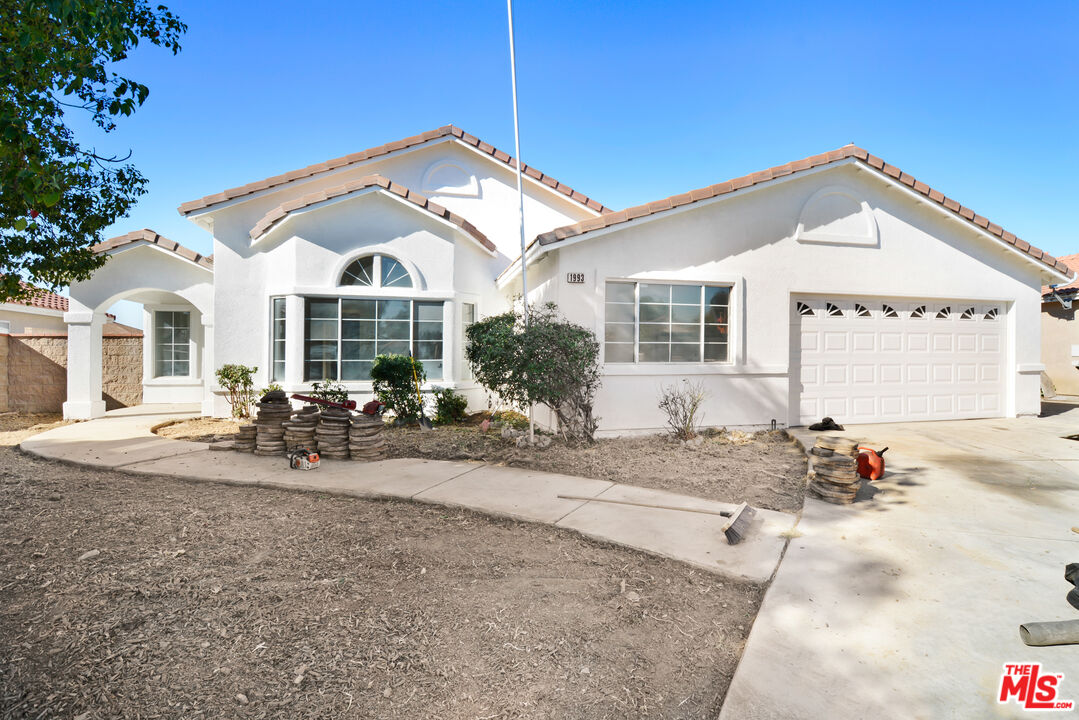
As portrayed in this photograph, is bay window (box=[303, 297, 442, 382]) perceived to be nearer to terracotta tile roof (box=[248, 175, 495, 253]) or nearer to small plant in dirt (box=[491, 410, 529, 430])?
small plant in dirt (box=[491, 410, 529, 430])

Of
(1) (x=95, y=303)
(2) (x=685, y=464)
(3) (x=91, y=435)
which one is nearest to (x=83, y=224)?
(3) (x=91, y=435)

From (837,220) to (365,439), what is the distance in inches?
343

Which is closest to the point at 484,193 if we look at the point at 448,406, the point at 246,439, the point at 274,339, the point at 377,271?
the point at 377,271

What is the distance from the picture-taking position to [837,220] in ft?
31.7

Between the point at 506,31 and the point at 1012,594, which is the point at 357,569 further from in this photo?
the point at 506,31

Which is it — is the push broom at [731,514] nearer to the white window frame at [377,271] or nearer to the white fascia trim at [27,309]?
the white window frame at [377,271]

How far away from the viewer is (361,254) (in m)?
10.4

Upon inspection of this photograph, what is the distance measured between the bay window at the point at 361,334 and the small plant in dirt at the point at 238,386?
4.56 feet

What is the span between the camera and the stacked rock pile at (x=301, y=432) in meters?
7.36

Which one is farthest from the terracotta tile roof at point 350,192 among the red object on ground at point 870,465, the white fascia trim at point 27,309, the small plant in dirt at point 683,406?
the white fascia trim at point 27,309

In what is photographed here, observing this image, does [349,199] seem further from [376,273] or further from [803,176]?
[803,176]

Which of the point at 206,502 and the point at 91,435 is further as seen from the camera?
the point at 91,435

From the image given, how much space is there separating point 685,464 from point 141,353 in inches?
529

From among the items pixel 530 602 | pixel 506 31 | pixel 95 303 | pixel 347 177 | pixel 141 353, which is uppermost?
pixel 506 31
